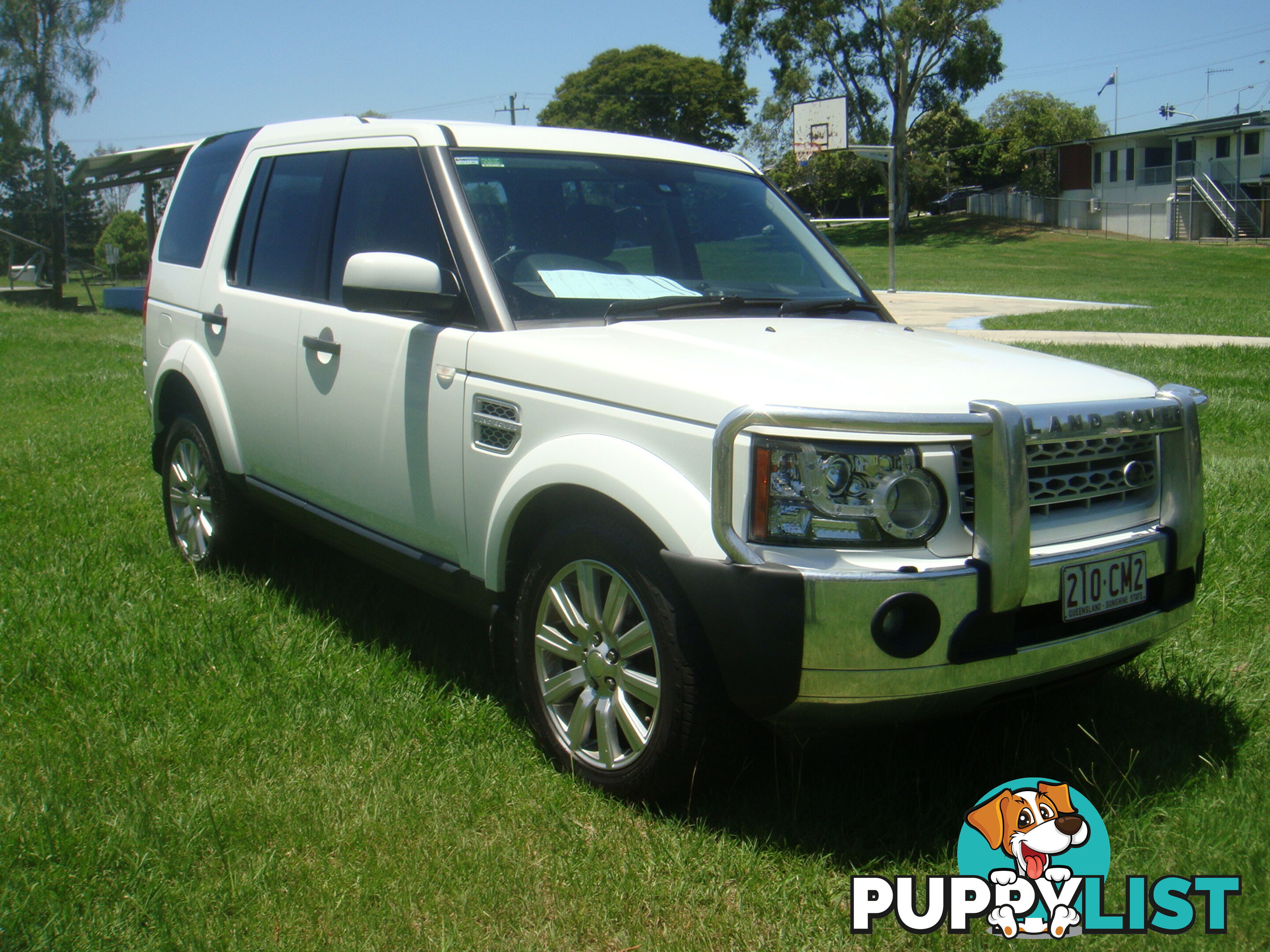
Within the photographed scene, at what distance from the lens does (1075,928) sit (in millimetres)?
2527

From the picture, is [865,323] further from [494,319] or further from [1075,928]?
[1075,928]

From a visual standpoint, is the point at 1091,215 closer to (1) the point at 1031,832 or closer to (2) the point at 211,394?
(2) the point at 211,394

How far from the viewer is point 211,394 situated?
15.9 feet

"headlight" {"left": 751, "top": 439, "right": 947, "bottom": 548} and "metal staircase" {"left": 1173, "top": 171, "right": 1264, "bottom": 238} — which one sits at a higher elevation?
"metal staircase" {"left": 1173, "top": 171, "right": 1264, "bottom": 238}

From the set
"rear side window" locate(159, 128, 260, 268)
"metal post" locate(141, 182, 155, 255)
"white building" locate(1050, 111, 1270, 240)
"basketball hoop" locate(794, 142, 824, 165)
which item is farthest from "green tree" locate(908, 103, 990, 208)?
"rear side window" locate(159, 128, 260, 268)

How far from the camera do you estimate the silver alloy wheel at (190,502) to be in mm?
5121

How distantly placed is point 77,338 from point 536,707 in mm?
17731

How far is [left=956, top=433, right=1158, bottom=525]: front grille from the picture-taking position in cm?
265

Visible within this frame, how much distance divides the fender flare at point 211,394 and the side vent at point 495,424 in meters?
1.82

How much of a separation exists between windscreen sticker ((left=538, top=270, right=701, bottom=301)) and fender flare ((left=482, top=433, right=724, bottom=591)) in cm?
71

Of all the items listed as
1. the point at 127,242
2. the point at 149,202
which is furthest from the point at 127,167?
the point at 127,242

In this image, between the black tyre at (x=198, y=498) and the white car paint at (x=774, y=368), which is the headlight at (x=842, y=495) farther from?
the black tyre at (x=198, y=498)

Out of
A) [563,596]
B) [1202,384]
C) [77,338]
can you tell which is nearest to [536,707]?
[563,596]

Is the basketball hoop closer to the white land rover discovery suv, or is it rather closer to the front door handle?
the white land rover discovery suv
